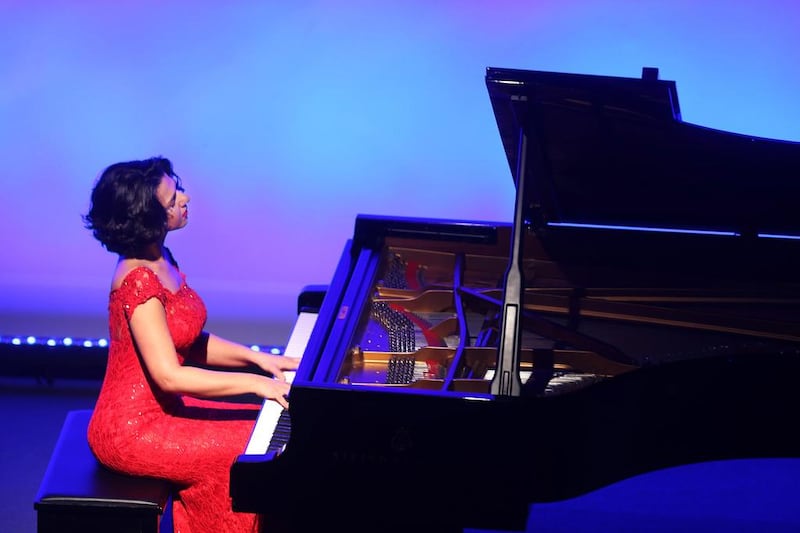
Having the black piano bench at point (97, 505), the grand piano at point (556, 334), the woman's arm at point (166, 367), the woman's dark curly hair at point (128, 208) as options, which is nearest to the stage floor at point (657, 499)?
the grand piano at point (556, 334)

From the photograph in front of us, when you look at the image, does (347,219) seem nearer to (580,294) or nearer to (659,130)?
(580,294)

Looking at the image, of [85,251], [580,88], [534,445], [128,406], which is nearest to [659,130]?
[580,88]

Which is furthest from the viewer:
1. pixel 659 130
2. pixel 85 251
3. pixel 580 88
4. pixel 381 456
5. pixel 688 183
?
pixel 85 251

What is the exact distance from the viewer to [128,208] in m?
2.62

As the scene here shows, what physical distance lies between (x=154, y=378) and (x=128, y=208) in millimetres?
440

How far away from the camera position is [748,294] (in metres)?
2.98

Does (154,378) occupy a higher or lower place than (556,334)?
lower

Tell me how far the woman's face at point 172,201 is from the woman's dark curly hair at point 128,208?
0.05ft

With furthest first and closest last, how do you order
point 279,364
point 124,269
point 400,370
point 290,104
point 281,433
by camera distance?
point 290,104 < point 279,364 < point 124,269 < point 400,370 < point 281,433

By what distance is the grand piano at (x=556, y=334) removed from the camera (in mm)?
2139

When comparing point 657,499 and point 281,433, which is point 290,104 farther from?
point 281,433

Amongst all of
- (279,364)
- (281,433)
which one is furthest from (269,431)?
(279,364)

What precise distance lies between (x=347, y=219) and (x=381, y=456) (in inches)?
105

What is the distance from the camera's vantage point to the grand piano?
2.14 metres
